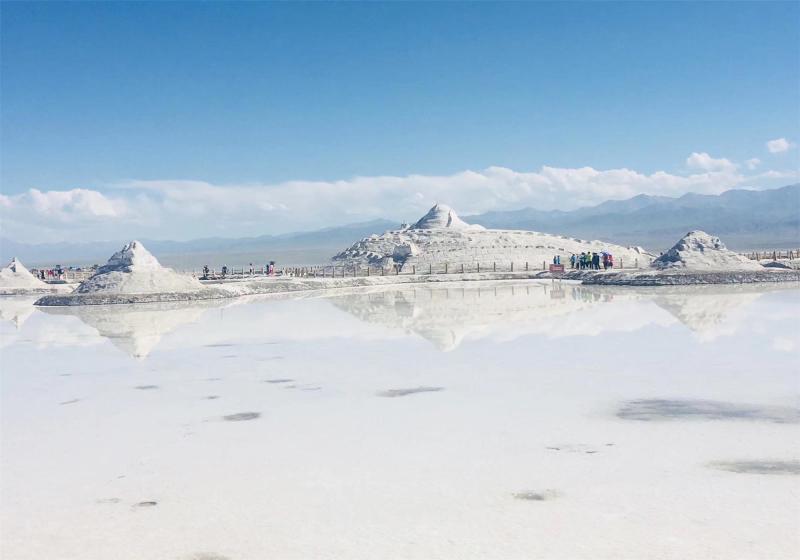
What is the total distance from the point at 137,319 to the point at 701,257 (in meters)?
27.0

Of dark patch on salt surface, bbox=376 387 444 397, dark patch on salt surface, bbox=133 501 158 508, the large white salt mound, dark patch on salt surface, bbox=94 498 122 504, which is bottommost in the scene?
dark patch on salt surface, bbox=133 501 158 508

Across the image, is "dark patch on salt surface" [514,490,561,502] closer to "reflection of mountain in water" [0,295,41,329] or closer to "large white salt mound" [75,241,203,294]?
"reflection of mountain in water" [0,295,41,329]

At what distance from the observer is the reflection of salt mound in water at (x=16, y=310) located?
2591 centimetres

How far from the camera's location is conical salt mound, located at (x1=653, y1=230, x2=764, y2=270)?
36719mm

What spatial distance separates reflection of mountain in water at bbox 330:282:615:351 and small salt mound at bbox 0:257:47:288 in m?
22.5

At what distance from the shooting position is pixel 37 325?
76.7ft

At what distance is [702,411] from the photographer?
9.18m

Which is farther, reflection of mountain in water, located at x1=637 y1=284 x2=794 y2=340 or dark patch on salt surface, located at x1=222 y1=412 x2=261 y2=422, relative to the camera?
reflection of mountain in water, located at x1=637 y1=284 x2=794 y2=340

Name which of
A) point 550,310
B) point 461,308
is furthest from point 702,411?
point 461,308

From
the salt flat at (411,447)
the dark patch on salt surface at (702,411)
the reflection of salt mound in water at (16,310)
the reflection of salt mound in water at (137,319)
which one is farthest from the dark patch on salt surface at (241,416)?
the reflection of salt mound in water at (16,310)

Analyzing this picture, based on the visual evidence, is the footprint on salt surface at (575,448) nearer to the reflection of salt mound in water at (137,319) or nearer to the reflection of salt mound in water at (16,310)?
the reflection of salt mound in water at (137,319)

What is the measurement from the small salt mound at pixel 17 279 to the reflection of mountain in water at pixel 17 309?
464cm

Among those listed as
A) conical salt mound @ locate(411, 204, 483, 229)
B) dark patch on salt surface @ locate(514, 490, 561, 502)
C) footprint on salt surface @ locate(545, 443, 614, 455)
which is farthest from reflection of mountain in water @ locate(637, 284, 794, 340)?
conical salt mound @ locate(411, 204, 483, 229)

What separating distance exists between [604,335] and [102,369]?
10.5 metres
